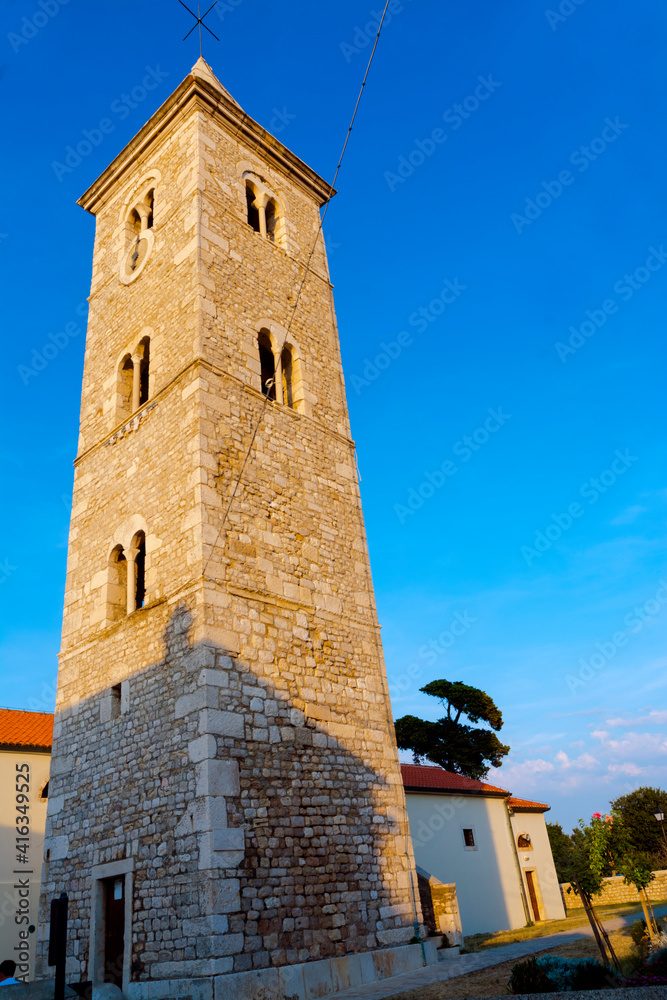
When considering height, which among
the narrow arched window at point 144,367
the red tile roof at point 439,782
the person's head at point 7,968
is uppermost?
the narrow arched window at point 144,367

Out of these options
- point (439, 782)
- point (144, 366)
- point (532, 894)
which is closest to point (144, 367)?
point (144, 366)

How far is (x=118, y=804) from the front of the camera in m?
9.70

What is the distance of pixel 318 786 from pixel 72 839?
3816 mm

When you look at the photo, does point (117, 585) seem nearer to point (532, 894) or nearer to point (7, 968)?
point (7, 968)

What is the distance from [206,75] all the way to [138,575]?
1194cm

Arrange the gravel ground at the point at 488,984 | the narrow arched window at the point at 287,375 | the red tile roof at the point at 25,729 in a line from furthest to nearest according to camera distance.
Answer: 1. the red tile roof at the point at 25,729
2. the narrow arched window at the point at 287,375
3. the gravel ground at the point at 488,984

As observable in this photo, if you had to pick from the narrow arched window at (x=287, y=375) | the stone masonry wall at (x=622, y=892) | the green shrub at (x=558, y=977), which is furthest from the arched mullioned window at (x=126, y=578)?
the stone masonry wall at (x=622, y=892)

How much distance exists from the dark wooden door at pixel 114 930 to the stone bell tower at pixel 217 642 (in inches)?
1.2

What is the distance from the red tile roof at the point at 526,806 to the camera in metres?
23.0

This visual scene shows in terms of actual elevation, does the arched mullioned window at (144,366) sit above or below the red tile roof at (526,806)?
above

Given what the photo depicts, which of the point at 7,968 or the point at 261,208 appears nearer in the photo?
the point at 7,968

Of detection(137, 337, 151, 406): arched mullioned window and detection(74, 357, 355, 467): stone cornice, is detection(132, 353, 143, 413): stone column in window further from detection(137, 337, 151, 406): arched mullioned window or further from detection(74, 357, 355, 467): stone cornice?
detection(74, 357, 355, 467): stone cornice

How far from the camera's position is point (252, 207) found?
1564 centimetres

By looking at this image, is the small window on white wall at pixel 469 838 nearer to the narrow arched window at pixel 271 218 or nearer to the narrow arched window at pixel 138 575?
the narrow arched window at pixel 138 575
